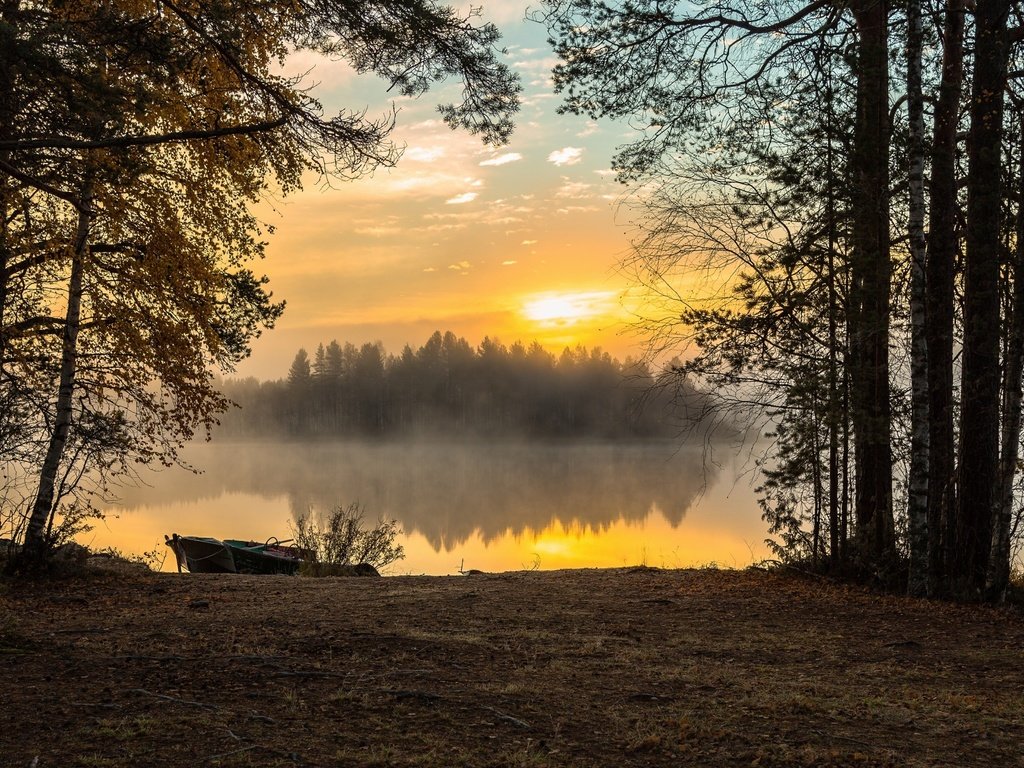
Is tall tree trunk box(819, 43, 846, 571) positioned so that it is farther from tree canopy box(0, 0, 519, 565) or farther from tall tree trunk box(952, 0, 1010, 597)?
tree canopy box(0, 0, 519, 565)

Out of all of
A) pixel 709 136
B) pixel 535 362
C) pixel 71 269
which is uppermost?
pixel 535 362

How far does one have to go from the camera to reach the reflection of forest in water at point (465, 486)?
1202 inches

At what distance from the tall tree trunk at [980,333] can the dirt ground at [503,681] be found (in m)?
0.79

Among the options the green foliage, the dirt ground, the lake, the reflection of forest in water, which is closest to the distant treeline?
Result: the reflection of forest in water

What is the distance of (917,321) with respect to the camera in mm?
7828

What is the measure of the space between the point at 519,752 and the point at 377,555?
12.5 m

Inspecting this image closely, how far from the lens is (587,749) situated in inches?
137

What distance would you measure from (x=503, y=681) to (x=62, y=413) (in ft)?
23.6

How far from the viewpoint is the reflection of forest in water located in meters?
30.5

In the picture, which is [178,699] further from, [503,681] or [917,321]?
[917,321]

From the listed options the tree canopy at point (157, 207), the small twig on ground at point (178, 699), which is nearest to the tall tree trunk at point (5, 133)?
the tree canopy at point (157, 207)

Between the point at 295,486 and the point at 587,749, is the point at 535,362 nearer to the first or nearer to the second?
the point at 295,486

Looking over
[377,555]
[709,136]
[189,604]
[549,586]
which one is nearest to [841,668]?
[549,586]

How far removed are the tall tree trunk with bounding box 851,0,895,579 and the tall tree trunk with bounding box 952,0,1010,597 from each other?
2.49 ft
